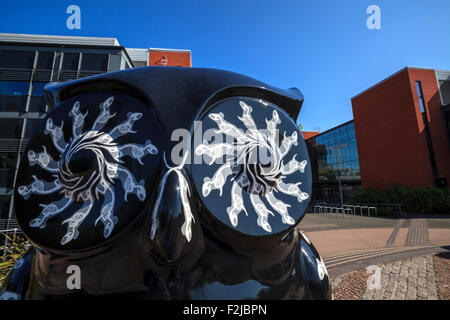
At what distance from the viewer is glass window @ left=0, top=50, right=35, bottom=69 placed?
441 inches

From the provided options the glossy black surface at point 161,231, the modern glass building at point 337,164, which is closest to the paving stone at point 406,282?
the glossy black surface at point 161,231

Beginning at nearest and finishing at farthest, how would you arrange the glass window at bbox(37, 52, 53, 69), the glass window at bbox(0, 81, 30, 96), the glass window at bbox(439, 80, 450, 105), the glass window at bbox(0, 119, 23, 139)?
the glass window at bbox(0, 119, 23, 139) < the glass window at bbox(0, 81, 30, 96) < the glass window at bbox(37, 52, 53, 69) < the glass window at bbox(439, 80, 450, 105)

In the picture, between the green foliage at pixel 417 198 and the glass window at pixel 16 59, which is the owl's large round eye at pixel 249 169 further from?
the green foliage at pixel 417 198

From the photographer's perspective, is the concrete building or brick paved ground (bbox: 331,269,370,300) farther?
the concrete building

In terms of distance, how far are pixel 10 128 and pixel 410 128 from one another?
28159 millimetres

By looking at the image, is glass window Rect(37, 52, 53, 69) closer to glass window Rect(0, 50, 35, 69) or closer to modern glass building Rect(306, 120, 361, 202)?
glass window Rect(0, 50, 35, 69)

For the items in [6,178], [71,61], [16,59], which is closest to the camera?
[6,178]

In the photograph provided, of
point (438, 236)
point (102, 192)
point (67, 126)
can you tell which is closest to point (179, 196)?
point (102, 192)

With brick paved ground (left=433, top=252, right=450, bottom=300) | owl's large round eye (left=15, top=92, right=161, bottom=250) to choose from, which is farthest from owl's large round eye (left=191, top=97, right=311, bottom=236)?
brick paved ground (left=433, top=252, right=450, bottom=300)

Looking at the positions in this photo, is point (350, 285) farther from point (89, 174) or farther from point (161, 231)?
point (89, 174)

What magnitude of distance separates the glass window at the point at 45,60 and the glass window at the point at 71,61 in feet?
2.61

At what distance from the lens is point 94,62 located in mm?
11000

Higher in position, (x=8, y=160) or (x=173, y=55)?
(x=173, y=55)

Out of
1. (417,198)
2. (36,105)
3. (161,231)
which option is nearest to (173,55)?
(36,105)
